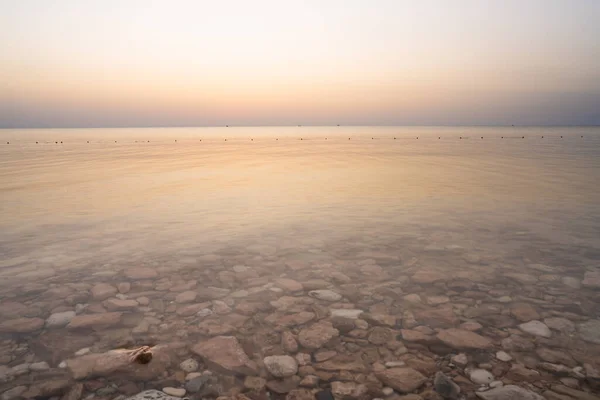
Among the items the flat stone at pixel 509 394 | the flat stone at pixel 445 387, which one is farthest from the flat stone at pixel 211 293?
the flat stone at pixel 509 394

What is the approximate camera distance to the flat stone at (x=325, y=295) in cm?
483

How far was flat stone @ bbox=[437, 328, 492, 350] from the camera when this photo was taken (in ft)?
12.1

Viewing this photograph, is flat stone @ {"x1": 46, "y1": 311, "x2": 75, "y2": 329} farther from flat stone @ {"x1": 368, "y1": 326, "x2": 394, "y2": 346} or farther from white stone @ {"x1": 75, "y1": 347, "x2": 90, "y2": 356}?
flat stone @ {"x1": 368, "y1": 326, "x2": 394, "y2": 346}

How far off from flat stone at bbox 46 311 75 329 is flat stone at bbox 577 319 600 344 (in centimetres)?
557

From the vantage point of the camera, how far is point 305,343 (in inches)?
150

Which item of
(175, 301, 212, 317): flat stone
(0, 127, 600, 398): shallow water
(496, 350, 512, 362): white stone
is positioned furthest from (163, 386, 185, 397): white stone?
(496, 350, 512, 362): white stone

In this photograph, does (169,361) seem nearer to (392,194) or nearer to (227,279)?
(227,279)

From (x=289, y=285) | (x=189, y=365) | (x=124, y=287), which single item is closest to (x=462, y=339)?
(x=289, y=285)

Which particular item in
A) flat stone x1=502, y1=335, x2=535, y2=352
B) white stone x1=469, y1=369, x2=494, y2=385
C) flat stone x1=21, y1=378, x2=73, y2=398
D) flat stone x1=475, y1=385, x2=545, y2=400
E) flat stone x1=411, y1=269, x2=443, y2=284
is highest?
flat stone x1=21, y1=378, x2=73, y2=398

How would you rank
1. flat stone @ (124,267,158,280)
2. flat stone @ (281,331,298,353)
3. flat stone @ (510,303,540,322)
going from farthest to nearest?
flat stone @ (124,267,158,280) → flat stone @ (510,303,540,322) → flat stone @ (281,331,298,353)

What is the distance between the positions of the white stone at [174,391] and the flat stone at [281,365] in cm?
76

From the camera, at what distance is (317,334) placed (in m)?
3.98

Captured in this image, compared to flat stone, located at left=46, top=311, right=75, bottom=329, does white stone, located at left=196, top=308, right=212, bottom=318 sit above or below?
below

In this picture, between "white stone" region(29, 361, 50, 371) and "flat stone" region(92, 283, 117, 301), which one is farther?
"flat stone" region(92, 283, 117, 301)
